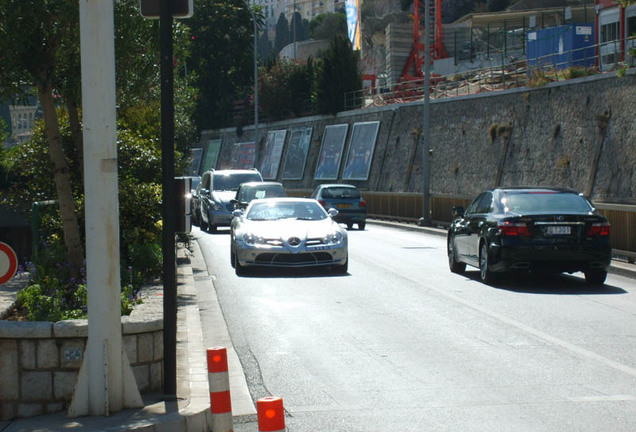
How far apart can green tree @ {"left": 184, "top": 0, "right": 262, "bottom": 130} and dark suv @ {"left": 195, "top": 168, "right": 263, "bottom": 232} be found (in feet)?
127

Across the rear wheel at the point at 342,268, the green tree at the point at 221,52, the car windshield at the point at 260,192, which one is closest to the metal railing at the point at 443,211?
the rear wheel at the point at 342,268

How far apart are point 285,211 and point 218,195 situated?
501 inches

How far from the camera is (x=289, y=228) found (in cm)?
1730

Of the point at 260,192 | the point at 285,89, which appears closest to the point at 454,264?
the point at 260,192

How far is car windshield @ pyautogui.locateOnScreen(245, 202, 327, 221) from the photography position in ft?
59.9

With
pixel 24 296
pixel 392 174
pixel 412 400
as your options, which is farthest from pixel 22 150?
pixel 392 174

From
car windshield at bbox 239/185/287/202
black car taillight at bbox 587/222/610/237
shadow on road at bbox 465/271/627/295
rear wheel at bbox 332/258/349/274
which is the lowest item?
shadow on road at bbox 465/271/627/295

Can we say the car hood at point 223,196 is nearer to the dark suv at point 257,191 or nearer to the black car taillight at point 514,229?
the dark suv at point 257,191

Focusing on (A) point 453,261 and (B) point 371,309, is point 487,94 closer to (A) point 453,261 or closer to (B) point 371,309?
(A) point 453,261

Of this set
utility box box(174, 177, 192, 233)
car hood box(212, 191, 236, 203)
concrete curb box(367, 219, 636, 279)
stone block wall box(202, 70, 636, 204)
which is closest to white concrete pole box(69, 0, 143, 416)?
utility box box(174, 177, 192, 233)

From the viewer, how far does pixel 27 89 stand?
45.5 feet

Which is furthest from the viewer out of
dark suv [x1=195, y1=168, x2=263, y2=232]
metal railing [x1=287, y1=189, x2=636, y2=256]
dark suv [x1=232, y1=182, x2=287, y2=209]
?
dark suv [x1=195, y1=168, x2=263, y2=232]

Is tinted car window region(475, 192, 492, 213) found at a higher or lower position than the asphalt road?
higher

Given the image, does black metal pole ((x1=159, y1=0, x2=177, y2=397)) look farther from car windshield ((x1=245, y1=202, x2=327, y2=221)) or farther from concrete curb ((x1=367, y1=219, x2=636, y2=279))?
concrete curb ((x1=367, y1=219, x2=636, y2=279))
